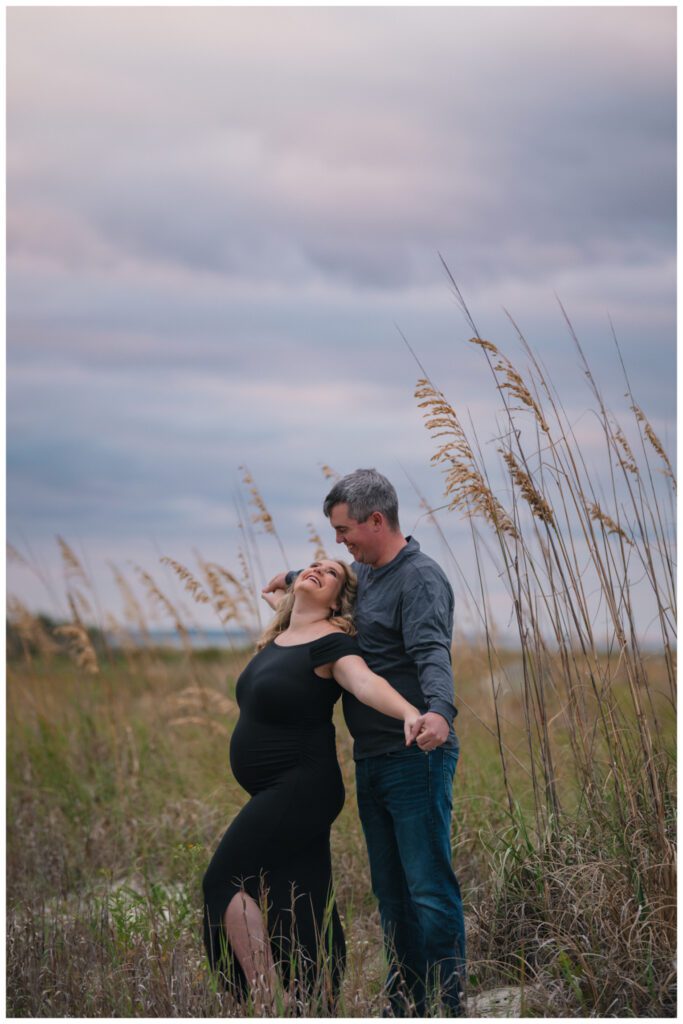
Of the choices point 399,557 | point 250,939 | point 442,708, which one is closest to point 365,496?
point 399,557

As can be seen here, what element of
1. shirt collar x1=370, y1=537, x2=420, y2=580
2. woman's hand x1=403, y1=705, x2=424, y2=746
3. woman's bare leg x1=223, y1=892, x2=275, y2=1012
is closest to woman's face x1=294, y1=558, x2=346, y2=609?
shirt collar x1=370, y1=537, x2=420, y2=580

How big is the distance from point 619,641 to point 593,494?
0.63 metres

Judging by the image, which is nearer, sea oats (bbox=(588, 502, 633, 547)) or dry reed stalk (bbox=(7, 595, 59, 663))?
sea oats (bbox=(588, 502, 633, 547))

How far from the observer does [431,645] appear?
365 centimetres

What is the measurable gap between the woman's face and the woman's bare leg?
108 centimetres

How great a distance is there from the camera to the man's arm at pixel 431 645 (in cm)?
340

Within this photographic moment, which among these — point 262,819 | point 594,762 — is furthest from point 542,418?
point 262,819

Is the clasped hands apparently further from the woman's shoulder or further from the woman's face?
the woman's face

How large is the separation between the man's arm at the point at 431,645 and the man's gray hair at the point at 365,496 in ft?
0.96

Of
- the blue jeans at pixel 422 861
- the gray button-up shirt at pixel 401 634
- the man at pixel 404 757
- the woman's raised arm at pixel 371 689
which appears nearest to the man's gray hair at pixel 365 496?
the man at pixel 404 757

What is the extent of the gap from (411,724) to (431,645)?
12.8 inches

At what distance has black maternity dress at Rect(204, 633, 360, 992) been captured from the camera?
146 inches

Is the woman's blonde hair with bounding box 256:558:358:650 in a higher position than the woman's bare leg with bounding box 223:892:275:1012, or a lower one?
higher

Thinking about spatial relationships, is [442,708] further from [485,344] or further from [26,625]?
[26,625]
